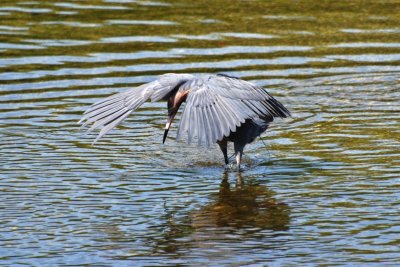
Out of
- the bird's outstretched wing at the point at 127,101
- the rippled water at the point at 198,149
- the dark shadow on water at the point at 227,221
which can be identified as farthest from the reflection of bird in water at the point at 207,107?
the dark shadow on water at the point at 227,221

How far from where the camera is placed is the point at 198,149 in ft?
33.3

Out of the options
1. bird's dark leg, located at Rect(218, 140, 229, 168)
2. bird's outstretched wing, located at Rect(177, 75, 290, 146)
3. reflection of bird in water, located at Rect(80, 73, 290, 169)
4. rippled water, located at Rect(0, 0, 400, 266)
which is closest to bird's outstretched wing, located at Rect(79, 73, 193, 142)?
reflection of bird in water, located at Rect(80, 73, 290, 169)

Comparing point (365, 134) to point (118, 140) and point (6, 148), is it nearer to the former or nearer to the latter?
point (118, 140)

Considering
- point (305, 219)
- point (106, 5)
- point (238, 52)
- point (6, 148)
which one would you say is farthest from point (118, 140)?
point (106, 5)

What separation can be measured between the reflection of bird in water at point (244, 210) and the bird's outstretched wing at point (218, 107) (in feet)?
1.79

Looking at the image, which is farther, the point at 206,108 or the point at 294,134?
the point at 294,134

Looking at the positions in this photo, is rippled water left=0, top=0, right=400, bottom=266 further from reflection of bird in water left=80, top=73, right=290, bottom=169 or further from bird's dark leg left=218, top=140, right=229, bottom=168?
reflection of bird in water left=80, top=73, right=290, bottom=169

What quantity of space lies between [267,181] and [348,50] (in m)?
5.42

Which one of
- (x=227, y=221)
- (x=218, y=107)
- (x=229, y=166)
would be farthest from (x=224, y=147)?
(x=227, y=221)

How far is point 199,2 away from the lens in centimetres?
1705

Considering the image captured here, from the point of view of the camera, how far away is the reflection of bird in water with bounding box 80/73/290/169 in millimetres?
8156

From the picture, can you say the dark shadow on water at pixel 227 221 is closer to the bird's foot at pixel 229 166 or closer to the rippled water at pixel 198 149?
the rippled water at pixel 198 149

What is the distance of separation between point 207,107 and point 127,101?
3.30 feet

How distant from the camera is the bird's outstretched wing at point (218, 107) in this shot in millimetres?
8039
